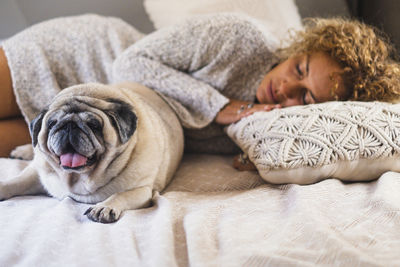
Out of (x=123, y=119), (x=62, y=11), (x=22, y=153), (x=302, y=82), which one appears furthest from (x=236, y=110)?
(x=62, y=11)

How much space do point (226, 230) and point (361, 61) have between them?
0.71 m

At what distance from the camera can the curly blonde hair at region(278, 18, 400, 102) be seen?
1.07 metres

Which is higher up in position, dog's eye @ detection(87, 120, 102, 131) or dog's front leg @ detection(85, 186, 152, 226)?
dog's eye @ detection(87, 120, 102, 131)

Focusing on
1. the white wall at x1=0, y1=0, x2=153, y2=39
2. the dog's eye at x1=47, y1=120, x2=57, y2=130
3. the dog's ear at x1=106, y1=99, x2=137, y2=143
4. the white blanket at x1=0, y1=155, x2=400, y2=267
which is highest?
the white wall at x1=0, y1=0, x2=153, y2=39

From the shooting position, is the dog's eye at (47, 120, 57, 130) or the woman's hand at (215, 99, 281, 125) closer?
the dog's eye at (47, 120, 57, 130)

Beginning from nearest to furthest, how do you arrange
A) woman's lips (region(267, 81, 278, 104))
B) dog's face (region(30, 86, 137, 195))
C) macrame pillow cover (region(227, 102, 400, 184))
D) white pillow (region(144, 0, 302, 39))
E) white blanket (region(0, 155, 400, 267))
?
white blanket (region(0, 155, 400, 267)), dog's face (region(30, 86, 137, 195)), macrame pillow cover (region(227, 102, 400, 184)), woman's lips (region(267, 81, 278, 104)), white pillow (region(144, 0, 302, 39))

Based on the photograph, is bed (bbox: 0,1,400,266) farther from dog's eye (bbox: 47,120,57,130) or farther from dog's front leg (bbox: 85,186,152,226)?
dog's eye (bbox: 47,120,57,130)

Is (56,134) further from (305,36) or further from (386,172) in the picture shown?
(305,36)

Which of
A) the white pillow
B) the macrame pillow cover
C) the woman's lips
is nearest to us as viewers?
the macrame pillow cover

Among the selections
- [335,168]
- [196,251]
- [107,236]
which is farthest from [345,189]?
[107,236]

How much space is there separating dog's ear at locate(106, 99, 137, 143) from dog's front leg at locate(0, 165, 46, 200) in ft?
0.99

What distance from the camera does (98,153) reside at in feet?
2.55

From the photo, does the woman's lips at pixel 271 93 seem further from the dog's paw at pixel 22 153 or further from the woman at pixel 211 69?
the dog's paw at pixel 22 153

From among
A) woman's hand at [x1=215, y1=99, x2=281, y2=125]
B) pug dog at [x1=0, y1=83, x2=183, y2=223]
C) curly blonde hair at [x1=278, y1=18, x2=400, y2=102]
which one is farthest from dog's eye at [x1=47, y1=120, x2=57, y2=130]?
curly blonde hair at [x1=278, y1=18, x2=400, y2=102]
